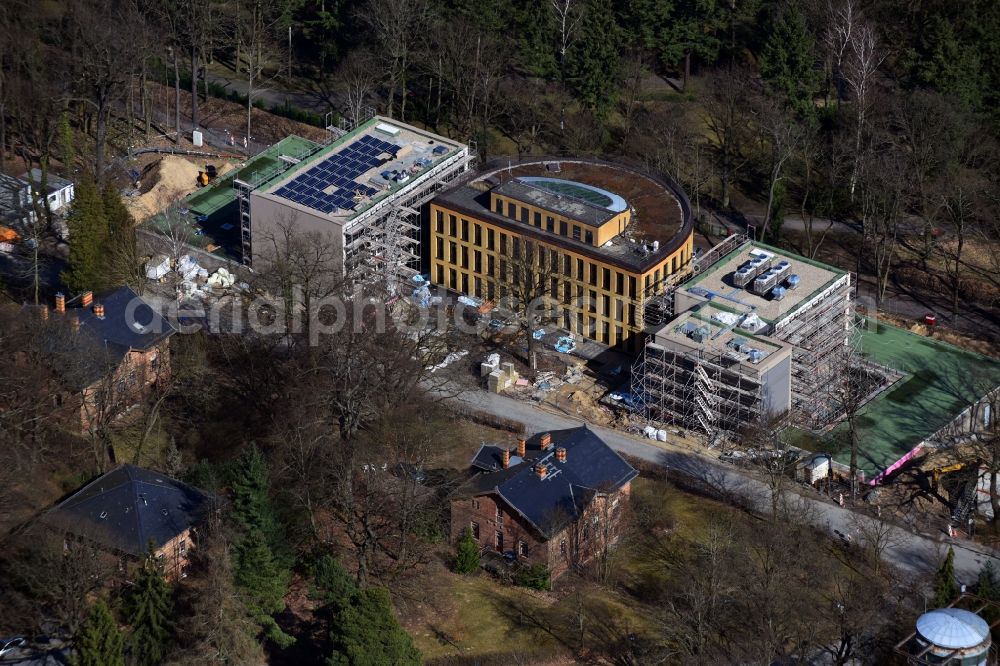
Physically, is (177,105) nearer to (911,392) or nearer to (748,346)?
(748,346)

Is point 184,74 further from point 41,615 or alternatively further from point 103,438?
point 41,615

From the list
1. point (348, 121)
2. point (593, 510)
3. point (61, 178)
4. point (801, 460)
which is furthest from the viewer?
point (348, 121)

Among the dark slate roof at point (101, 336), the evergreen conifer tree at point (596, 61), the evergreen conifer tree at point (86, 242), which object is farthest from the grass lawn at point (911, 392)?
the evergreen conifer tree at point (86, 242)

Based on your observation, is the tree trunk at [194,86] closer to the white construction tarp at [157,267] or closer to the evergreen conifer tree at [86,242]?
the white construction tarp at [157,267]

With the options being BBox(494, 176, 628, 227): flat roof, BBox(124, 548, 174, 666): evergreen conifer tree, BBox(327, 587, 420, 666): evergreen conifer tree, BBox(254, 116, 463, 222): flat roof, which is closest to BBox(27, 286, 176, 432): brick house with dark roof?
BBox(254, 116, 463, 222): flat roof

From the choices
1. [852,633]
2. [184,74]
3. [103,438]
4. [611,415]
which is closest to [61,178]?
[184,74]
